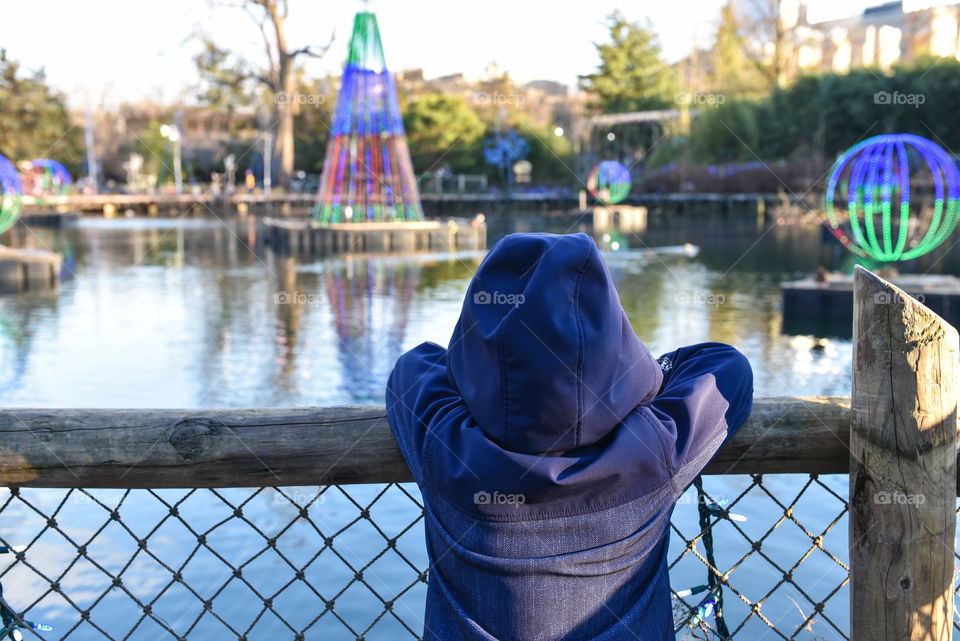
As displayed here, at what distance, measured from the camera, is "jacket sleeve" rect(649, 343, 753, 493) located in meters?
1.25

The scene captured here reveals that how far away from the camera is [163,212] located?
33094 mm

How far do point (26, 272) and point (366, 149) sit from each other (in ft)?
21.3

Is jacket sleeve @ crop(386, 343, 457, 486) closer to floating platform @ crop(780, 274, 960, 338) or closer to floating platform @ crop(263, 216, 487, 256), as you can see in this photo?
floating platform @ crop(780, 274, 960, 338)

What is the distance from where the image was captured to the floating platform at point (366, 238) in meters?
16.9

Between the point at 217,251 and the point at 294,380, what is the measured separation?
1220cm

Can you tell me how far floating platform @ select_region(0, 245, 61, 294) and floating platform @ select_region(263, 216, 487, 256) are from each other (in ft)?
17.0

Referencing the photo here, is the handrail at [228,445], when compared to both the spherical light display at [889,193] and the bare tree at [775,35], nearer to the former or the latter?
the spherical light display at [889,193]

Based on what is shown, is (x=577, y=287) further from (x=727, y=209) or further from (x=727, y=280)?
(x=727, y=209)

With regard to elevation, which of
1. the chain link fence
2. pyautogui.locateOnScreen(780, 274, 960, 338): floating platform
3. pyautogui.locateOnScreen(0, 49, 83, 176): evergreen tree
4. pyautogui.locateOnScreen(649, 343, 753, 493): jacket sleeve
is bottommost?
the chain link fence

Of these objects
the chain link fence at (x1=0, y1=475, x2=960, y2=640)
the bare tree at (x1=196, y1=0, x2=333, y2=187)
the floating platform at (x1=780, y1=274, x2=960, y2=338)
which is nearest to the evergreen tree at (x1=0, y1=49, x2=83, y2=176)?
the bare tree at (x1=196, y1=0, x2=333, y2=187)

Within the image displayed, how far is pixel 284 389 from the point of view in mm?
6480

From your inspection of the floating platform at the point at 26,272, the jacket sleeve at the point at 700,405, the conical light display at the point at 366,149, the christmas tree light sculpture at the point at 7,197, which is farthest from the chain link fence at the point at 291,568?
the conical light display at the point at 366,149

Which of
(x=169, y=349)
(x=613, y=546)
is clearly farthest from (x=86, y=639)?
(x=169, y=349)

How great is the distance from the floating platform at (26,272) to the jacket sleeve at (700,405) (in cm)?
1198
